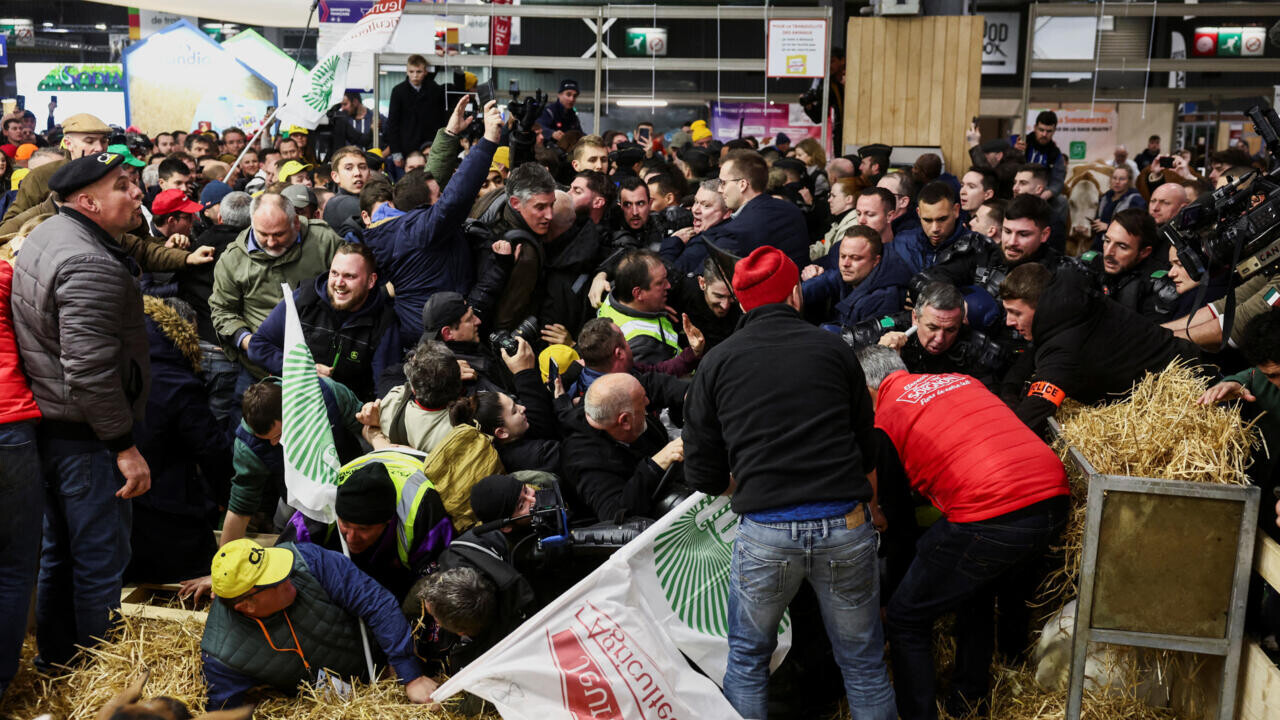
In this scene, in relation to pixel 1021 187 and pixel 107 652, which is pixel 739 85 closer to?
pixel 1021 187

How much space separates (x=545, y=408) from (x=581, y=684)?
161 centimetres

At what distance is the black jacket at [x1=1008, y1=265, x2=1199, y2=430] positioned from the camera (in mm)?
4434

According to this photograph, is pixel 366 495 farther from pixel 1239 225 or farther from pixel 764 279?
pixel 1239 225

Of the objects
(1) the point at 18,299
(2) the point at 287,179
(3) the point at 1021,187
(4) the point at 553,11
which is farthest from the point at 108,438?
(4) the point at 553,11

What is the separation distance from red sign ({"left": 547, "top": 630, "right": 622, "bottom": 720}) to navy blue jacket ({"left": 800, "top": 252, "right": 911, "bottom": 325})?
2.55 meters

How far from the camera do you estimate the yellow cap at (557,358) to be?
18.4 feet

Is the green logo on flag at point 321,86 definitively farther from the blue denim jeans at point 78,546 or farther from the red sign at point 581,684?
the red sign at point 581,684

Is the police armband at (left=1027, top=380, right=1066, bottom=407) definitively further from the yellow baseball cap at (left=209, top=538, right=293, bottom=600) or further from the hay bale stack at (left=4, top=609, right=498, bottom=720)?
the yellow baseball cap at (left=209, top=538, right=293, bottom=600)

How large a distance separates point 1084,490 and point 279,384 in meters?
3.37

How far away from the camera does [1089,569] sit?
12.3 feet

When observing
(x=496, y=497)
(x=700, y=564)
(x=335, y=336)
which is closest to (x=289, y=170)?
(x=335, y=336)

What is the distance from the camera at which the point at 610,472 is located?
4.50m

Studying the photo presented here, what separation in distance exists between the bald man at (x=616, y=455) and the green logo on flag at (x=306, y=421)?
954mm

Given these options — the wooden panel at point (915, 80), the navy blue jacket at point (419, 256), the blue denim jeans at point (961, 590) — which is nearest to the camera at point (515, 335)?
the navy blue jacket at point (419, 256)
